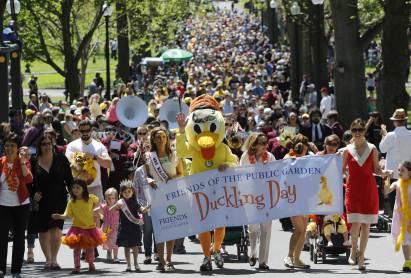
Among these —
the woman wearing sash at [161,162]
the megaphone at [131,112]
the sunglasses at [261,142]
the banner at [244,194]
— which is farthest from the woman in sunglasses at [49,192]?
the megaphone at [131,112]

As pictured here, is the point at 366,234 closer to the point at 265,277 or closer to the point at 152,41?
the point at 265,277

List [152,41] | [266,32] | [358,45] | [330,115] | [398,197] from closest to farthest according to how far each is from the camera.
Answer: [398,197]
[330,115]
[358,45]
[152,41]
[266,32]

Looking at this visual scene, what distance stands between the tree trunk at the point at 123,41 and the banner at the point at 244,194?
3080 cm

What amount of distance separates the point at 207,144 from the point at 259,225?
1.26 m

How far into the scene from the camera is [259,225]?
653 inches

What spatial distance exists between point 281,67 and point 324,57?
17.0m

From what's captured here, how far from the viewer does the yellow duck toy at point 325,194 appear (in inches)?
636

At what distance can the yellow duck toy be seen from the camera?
636 inches

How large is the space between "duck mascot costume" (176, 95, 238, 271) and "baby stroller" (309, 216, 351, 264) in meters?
1.33

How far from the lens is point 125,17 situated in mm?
49500

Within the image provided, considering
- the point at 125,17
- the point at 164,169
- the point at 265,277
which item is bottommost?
the point at 265,277

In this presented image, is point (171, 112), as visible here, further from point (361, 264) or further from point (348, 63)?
→ point (361, 264)

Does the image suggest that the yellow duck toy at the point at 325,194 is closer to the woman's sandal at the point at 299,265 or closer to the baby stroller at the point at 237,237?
the woman's sandal at the point at 299,265

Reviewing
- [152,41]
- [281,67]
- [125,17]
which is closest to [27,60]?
[125,17]
